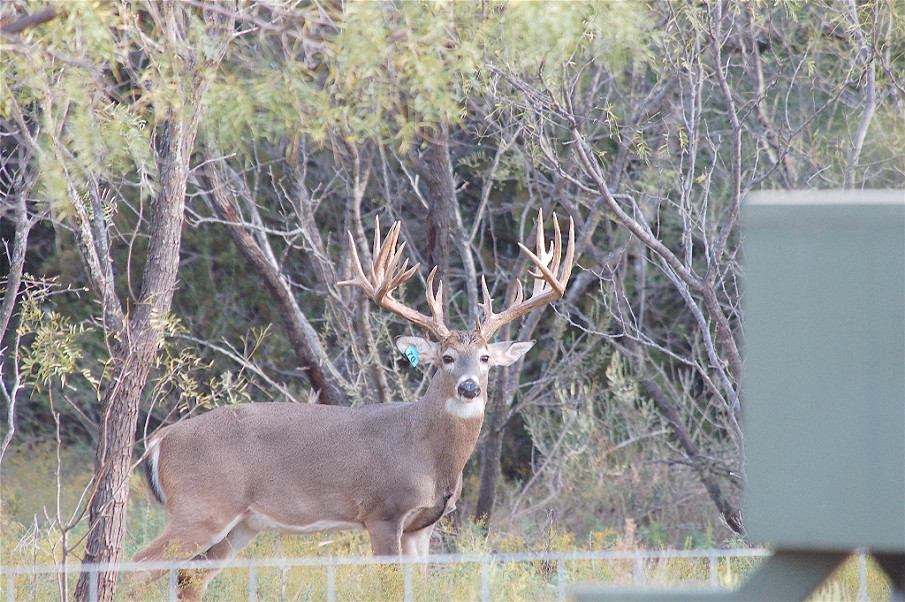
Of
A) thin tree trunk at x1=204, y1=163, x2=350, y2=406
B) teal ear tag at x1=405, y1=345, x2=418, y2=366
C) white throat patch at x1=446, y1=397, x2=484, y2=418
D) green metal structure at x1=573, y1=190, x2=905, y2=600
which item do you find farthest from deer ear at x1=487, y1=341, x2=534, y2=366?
green metal structure at x1=573, y1=190, x2=905, y2=600

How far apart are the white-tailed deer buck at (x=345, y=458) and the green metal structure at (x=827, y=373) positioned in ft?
13.3

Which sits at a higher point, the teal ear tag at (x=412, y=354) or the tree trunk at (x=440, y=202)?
the tree trunk at (x=440, y=202)

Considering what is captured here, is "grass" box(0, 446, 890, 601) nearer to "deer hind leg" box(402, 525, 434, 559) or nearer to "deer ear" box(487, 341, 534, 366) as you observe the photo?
"deer hind leg" box(402, 525, 434, 559)

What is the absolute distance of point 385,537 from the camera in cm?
696

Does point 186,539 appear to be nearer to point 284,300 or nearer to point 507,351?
point 507,351

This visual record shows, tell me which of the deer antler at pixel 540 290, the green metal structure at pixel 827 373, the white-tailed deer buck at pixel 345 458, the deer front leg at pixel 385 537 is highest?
the green metal structure at pixel 827 373

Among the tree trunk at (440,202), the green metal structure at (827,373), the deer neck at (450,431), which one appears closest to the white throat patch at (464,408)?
the deer neck at (450,431)

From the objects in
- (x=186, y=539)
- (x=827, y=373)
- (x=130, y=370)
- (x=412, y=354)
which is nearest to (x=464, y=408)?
(x=412, y=354)

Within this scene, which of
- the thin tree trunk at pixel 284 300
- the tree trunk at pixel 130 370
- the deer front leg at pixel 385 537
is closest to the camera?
the tree trunk at pixel 130 370

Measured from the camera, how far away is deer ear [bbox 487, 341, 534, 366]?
7.54 m

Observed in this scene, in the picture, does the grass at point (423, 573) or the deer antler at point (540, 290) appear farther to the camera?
the deer antler at point (540, 290)

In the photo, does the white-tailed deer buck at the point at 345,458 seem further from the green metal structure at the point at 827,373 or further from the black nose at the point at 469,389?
the green metal structure at the point at 827,373

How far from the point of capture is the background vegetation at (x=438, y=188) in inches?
201

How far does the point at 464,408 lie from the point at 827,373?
446 centimetres
